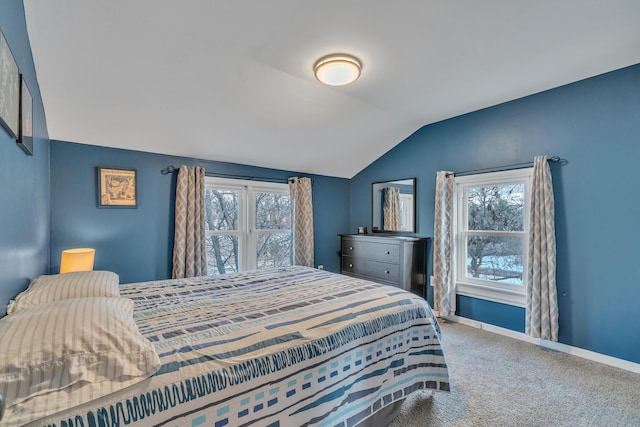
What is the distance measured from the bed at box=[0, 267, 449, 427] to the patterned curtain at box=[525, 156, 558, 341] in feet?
4.91

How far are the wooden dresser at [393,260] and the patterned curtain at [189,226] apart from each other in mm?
2141

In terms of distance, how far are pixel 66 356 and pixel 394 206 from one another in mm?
3867

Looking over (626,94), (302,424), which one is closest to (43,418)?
(302,424)

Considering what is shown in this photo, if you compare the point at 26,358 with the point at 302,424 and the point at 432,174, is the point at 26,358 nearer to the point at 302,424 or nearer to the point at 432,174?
the point at 302,424

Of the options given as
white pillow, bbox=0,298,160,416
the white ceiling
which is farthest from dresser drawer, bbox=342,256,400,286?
white pillow, bbox=0,298,160,416

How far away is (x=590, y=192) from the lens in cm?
254

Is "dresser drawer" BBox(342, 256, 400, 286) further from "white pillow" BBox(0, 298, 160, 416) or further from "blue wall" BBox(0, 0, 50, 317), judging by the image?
"blue wall" BBox(0, 0, 50, 317)

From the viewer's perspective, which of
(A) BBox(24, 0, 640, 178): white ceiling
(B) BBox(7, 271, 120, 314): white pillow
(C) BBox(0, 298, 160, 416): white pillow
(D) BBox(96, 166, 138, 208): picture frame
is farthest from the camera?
(D) BBox(96, 166, 138, 208): picture frame

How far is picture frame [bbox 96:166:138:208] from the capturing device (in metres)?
2.92

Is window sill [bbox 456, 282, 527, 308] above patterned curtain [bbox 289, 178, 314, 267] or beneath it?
beneath

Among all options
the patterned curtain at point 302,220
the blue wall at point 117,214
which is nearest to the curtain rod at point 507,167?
the patterned curtain at point 302,220

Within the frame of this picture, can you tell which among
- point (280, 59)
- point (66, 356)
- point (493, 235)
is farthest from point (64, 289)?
point (493, 235)

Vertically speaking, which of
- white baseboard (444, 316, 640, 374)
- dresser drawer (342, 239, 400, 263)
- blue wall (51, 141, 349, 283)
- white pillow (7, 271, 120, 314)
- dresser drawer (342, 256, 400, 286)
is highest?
blue wall (51, 141, 349, 283)

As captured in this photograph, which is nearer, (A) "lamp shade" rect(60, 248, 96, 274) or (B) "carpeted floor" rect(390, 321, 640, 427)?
(B) "carpeted floor" rect(390, 321, 640, 427)
